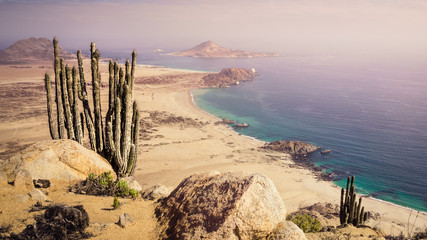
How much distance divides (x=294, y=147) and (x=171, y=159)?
749 inches

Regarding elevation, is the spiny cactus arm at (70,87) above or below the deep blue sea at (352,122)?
above

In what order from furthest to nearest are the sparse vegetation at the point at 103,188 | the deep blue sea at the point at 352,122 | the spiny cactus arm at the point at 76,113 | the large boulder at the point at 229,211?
the deep blue sea at the point at 352,122, the spiny cactus arm at the point at 76,113, the sparse vegetation at the point at 103,188, the large boulder at the point at 229,211

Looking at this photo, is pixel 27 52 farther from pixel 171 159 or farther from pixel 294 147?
pixel 294 147

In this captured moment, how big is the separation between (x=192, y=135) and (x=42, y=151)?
31607mm

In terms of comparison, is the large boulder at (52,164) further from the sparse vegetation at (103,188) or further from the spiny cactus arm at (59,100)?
the spiny cactus arm at (59,100)

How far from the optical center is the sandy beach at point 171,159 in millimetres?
10891

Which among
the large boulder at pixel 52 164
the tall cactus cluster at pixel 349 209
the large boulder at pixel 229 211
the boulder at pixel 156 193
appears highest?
the large boulder at pixel 229 211

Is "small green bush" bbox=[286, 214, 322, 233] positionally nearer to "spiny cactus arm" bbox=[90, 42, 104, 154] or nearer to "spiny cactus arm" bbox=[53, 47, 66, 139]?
"spiny cactus arm" bbox=[90, 42, 104, 154]

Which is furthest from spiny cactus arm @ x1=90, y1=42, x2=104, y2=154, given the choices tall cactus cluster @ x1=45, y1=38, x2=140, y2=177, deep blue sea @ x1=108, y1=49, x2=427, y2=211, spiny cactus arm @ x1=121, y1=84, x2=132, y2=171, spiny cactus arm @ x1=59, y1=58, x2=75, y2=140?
deep blue sea @ x1=108, y1=49, x2=427, y2=211

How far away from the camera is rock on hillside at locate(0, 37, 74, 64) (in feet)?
384

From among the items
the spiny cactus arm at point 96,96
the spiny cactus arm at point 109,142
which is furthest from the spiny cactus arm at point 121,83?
the spiny cactus arm at point 109,142

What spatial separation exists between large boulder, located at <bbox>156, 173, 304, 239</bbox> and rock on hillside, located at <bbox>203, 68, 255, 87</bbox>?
8430cm

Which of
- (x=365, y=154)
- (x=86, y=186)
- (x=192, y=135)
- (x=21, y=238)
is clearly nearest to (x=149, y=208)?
(x=86, y=186)

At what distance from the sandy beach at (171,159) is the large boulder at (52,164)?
745 millimetres
